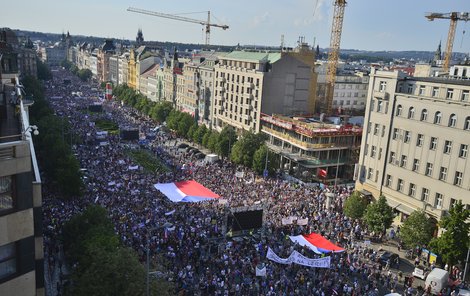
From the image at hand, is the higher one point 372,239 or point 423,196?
point 423,196

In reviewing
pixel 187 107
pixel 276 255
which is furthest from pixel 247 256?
pixel 187 107

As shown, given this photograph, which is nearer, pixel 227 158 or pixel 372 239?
pixel 372 239

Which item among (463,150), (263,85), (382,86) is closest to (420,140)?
(463,150)

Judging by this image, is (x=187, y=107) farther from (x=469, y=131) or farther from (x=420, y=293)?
(x=420, y=293)

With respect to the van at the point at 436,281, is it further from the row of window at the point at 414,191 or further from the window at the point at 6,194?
the window at the point at 6,194

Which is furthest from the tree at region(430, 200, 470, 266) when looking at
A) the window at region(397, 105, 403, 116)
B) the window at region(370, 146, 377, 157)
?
the window at region(370, 146, 377, 157)

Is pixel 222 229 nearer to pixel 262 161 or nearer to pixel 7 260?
pixel 262 161

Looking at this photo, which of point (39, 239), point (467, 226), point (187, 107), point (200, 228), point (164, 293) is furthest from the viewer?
point (187, 107)

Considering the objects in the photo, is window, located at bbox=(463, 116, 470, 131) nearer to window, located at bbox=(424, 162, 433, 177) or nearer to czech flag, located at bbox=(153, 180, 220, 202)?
window, located at bbox=(424, 162, 433, 177)
